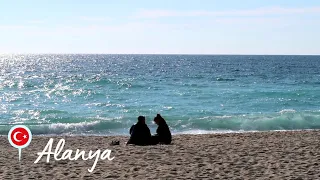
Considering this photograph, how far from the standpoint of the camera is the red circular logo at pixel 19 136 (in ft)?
36.9

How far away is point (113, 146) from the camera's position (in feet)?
47.7

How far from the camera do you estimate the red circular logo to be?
443 inches

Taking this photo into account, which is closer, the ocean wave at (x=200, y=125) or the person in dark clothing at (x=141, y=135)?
the person in dark clothing at (x=141, y=135)

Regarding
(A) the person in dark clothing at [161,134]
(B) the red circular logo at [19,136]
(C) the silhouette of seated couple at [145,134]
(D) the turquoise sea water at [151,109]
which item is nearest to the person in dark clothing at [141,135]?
(C) the silhouette of seated couple at [145,134]

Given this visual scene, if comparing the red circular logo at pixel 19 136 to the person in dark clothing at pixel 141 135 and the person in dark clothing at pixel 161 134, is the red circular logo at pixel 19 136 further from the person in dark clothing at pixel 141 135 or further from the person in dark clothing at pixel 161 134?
the person in dark clothing at pixel 161 134

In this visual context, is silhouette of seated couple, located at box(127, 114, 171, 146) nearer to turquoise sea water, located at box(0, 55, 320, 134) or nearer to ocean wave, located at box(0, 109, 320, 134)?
ocean wave, located at box(0, 109, 320, 134)

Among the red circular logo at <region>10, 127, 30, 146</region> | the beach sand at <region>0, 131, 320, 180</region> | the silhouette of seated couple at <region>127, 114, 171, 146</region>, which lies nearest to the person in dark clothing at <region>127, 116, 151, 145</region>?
the silhouette of seated couple at <region>127, 114, 171, 146</region>

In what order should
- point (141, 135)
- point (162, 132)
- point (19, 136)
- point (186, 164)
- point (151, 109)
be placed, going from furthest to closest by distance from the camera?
1. point (151, 109)
2. point (162, 132)
3. point (141, 135)
4. point (19, 136)
5. point (186, 164)

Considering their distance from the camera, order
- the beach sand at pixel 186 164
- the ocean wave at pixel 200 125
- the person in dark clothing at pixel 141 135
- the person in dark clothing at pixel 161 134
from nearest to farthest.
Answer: the beach sand at pixel 186 164, the person in dark clothing at pixel 141 135, the person in dark clothing at pixel 161 134, the ocean wave at pixel 200 125

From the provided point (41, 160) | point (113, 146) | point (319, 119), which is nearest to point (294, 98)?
point (319, 119)

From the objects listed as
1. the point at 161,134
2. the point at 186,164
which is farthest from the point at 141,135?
the point at 186,164

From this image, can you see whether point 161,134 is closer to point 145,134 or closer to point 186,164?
point 145,134

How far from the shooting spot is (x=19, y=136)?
11492 millimetres

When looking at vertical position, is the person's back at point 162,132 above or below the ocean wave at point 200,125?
above
